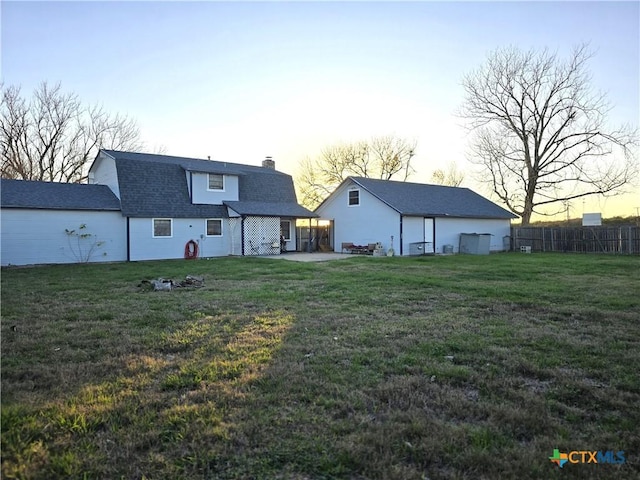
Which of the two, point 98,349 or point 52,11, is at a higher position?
point 52,11

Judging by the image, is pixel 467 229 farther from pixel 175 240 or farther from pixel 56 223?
pixel 56 223

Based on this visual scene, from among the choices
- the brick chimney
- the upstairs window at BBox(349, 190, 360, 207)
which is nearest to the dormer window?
the brick chimney

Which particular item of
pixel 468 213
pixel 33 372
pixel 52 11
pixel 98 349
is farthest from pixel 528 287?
pixel 468 213

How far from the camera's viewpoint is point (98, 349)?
478cm

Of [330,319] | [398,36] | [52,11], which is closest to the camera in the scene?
[330,319]

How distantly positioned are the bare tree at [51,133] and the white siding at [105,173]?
35.8 feet

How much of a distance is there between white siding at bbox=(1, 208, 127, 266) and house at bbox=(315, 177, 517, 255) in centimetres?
1223

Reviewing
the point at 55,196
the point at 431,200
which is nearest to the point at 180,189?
the point at 55,196

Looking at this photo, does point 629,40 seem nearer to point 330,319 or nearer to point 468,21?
point 468,21

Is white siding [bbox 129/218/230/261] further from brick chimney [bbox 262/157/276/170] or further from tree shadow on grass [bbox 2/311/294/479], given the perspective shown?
tree shadow on grass [bbox 2/311/294/479]

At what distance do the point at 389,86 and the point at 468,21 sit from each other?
3.97 meters

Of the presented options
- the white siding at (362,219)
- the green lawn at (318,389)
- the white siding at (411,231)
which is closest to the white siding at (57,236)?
the green lawn at (318,389)

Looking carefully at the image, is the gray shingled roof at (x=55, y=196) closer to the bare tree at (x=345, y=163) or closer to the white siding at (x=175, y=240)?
the white siding at (x=175, y=240)

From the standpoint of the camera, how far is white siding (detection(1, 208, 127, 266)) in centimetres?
1627
